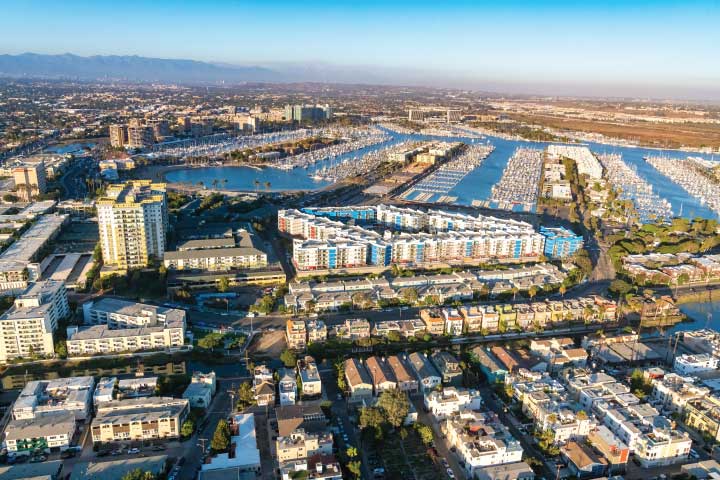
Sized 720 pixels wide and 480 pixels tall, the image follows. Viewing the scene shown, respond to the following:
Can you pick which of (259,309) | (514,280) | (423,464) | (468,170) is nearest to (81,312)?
(259,309)

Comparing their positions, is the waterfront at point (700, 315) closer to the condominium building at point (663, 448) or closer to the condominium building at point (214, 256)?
the condominium building at point (663, 448)

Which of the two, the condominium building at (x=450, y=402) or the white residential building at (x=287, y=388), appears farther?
the white residential building at (x=287, y=388)

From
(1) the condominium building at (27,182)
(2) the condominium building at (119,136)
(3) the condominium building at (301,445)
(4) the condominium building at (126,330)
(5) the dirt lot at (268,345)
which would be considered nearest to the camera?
(3) the condominium building at (301,445)

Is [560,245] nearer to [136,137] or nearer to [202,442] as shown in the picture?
[202,442]

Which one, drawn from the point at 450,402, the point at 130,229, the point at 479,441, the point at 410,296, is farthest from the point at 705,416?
the point at 130,229

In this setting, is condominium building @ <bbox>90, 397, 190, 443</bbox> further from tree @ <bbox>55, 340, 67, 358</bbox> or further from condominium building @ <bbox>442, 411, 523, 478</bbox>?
condominium building @ <bbox>442, 411, 523, 478</bbox>

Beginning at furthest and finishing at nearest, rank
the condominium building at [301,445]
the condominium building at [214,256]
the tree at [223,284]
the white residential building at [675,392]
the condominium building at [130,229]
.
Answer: the condominium building at [214,256] < the condominium building at [130,229] < the tree at [223,284] < the white residential building at [675,392] < the condominium building at [301,445]

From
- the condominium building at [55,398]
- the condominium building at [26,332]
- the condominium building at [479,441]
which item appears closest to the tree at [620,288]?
the condominium building at [479,441]
